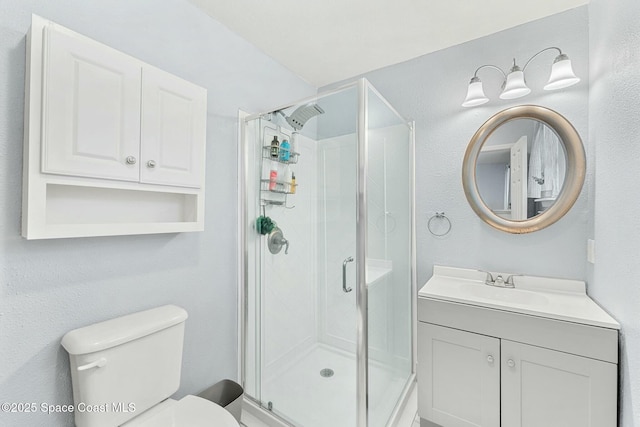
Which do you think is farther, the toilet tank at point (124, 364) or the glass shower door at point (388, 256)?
the glass shower door at point (388, 256)

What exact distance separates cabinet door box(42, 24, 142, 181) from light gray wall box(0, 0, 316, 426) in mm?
166

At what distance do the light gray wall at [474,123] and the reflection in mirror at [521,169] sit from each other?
0.42ft

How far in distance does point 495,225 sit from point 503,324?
0.66 m

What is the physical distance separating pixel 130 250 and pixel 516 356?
197 centimetres

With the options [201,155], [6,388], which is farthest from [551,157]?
[6,388]

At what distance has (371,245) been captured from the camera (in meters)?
1.45

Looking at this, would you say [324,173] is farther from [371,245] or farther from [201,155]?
[201,155]

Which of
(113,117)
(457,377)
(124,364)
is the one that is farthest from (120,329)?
(457,377)

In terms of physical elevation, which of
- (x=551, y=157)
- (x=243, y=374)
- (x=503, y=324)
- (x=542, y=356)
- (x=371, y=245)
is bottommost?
(x=243, y=374)

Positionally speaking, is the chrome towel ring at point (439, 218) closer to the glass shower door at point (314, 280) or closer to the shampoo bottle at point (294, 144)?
the glass shower door at point (314, 280)

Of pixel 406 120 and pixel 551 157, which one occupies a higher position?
pixel 406 120

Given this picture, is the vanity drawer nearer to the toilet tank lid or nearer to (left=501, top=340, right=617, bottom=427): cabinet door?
(left=501, top=340, right=617, bottom=427): cabinet door

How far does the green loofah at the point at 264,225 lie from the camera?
73.2 inches

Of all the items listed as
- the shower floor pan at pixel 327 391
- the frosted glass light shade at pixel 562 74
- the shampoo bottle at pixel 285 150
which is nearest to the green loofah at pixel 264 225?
the shampoo bottle at pixel 285 150
